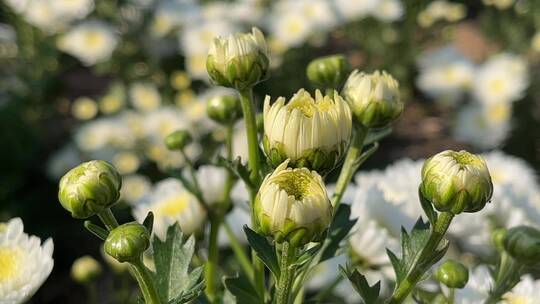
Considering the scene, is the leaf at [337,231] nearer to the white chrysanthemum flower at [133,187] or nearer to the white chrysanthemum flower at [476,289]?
the white chrysanthemum flower at [476,289]

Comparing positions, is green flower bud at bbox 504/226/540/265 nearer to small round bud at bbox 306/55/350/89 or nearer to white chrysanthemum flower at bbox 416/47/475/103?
small round bud at bbox 306/55/350/89

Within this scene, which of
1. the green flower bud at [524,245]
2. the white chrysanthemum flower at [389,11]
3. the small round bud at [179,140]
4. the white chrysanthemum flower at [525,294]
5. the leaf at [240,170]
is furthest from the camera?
the white chrysanthemum flower at [389,11]

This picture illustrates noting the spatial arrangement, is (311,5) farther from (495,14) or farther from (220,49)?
(220,49)

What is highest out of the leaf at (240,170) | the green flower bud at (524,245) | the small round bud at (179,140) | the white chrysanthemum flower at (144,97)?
the leaf at (240,170)

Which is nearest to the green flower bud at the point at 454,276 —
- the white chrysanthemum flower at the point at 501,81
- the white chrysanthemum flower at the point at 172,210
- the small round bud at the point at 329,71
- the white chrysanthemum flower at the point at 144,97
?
the small round bud at the point at 329,71

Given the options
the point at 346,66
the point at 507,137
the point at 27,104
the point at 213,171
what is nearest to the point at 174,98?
the point at 27,104

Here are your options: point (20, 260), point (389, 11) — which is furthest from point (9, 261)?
point (389, 11)

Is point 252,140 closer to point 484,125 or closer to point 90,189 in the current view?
point 90,189
